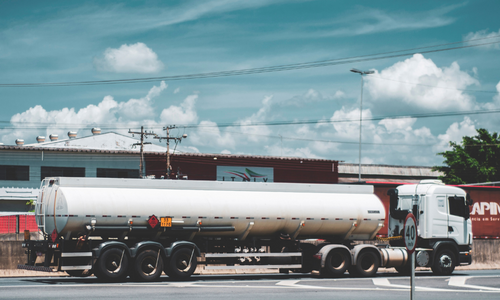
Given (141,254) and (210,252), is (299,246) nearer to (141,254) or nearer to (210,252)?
(210,252)

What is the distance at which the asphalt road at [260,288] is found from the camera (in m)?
14.5

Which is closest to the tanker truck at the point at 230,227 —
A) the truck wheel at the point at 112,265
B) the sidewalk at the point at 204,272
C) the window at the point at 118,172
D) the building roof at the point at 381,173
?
the truck wheel at the point at 112,265

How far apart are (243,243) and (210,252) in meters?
1.23

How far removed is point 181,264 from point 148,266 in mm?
1106

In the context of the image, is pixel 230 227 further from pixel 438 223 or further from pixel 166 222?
pixel 438 223

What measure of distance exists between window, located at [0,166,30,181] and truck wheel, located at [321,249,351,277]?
46.6 m

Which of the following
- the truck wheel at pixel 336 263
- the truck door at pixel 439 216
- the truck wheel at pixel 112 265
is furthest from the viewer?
the truck door at pixel 439 216

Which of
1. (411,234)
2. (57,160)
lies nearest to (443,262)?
(411,234)

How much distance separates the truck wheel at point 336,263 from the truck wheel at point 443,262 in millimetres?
3292

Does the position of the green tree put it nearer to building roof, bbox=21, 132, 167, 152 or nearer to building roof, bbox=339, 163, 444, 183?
building roof, bbox=339, 163, 444, 183

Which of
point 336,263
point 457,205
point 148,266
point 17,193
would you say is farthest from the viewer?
point 17,193

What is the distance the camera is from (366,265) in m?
20.5

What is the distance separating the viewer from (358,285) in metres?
17.5

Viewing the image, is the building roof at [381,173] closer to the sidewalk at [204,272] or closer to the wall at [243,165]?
the wall at [243,165]
